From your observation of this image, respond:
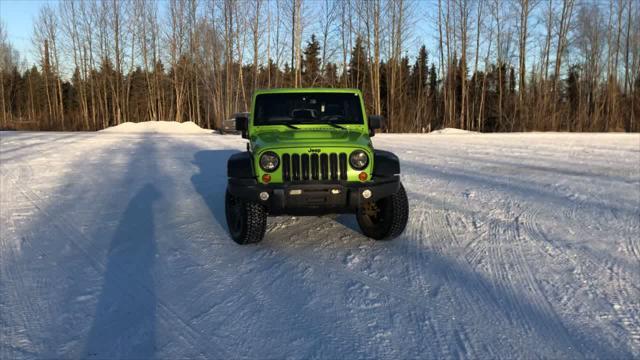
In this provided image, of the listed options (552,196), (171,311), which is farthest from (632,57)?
(171,311)

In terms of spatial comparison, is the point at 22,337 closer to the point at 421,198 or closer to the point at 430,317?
the point at 430,317

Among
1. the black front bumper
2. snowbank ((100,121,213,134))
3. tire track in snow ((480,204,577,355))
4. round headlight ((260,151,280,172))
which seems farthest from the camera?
snowbank ((100,121,213,134))

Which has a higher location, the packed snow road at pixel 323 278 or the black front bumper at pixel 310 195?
the black front bumper at pixel 310 195

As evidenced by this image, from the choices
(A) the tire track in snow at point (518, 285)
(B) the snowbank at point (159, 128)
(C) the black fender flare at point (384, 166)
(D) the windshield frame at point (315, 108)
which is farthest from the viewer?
(B) the snowbank at point (159, 128)

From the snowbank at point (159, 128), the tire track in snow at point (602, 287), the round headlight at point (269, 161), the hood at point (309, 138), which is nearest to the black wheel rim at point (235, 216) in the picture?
the round headlight at point (269, 161)

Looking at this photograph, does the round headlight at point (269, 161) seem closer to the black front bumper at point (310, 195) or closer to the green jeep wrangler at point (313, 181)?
the green jeep wrangler at point (313, 181)

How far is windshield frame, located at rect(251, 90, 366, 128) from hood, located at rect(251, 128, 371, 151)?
0.83ft

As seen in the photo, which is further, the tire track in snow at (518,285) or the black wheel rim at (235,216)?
the black wheel rim at (235,216)

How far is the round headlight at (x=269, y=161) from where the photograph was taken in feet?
15.6

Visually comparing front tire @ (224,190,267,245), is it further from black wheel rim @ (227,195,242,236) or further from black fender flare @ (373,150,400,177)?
black fender flare @ (373,150,400,177)

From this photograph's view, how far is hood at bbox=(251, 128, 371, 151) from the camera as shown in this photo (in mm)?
4816

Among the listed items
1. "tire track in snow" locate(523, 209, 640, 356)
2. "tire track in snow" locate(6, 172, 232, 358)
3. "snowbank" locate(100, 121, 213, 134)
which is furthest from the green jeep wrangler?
"snowbank" locate(100, 121, 213, 134)

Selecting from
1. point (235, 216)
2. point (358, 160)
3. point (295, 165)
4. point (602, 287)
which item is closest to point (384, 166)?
point (358, 160)

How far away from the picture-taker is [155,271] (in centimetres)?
442
